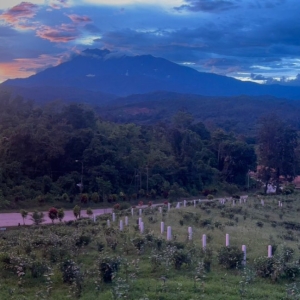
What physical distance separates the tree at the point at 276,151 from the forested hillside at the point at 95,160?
11.9 ft

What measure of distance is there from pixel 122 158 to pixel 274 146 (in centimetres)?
1491

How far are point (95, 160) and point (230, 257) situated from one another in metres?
26.3

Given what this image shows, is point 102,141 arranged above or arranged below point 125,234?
above

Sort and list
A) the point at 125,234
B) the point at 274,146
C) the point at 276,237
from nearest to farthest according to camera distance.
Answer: the point at 125,234 < the point at 276,237 < the point at 274,146

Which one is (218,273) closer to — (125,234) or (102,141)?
(125,234)

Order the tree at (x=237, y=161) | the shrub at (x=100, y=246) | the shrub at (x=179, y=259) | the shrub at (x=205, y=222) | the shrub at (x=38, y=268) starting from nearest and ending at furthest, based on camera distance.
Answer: the shrub at (x=38, y=268)
the shrub at (x=179, y=259)
the shrub at (x=100, y=246)
the shrub at (x=205, y=222)
the tree at (x=237, y=161)

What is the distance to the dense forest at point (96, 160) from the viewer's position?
108 feet

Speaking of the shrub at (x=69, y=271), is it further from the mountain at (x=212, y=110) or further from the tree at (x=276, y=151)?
the mountain at (x=212, y=110)

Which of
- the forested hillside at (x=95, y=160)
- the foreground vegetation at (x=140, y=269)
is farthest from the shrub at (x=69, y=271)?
the forested hillside at (x=95, y=160)

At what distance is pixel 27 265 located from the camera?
961cm

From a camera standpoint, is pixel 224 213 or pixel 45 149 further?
pixel 45 149

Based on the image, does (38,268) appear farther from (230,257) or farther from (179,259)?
(230,257)

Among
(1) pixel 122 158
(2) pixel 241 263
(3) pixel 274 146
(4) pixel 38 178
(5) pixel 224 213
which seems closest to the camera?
(2) pixel 241 263

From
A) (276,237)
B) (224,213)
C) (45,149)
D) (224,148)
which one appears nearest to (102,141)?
(45,149)
